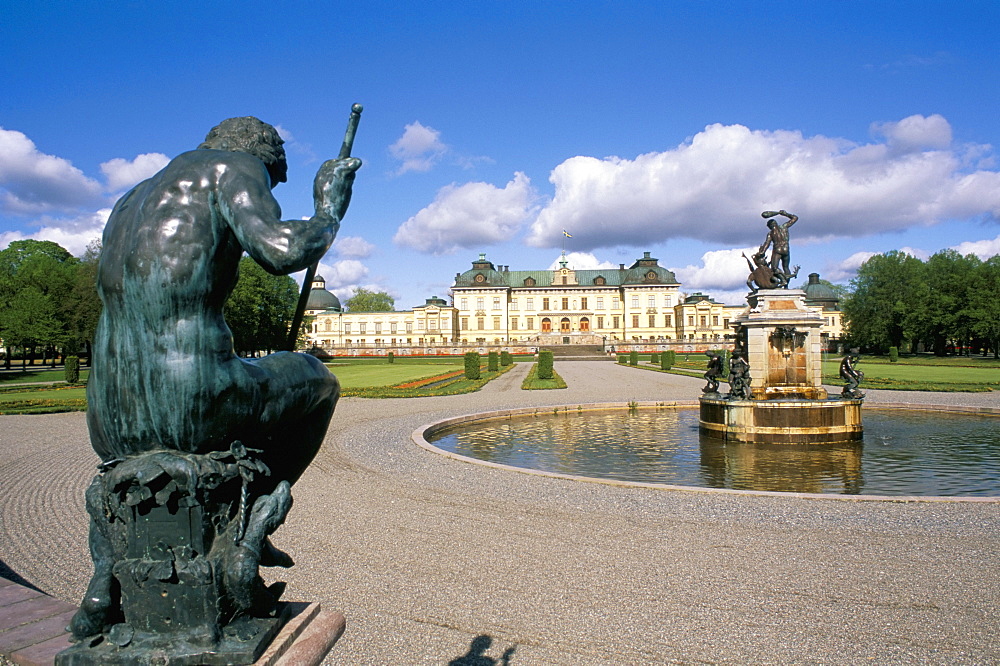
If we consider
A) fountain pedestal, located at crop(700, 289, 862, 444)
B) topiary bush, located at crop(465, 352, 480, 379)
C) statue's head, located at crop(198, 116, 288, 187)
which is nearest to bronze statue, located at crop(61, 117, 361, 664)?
statue's head, located at crop(198, 116, 288, 187)

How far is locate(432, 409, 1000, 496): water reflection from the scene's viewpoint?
28.8 feet

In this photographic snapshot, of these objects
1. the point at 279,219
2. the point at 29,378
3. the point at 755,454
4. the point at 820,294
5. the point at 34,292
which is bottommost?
the point at 755,454

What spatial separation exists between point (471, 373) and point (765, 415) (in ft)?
62.0

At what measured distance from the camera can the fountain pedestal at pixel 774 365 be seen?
474 inches

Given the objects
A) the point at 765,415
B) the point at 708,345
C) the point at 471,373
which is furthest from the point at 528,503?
the point at 708,345

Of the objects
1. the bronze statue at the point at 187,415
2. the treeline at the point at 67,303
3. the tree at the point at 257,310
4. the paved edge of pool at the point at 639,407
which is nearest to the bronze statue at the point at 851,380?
the paved edge of pool at the point at 639,407

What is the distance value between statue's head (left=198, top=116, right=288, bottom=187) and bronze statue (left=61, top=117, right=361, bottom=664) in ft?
0.40

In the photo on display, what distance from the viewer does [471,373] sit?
97.8 ft

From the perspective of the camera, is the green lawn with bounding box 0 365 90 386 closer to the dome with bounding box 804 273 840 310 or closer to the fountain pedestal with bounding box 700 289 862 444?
the fountain pedestal with bounding box 700 289 862 444

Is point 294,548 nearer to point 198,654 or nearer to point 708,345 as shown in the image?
point 198,654

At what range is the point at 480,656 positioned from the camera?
3.48 metres

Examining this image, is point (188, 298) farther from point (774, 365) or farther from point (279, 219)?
point (774, 365)

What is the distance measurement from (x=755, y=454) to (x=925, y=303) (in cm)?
5827

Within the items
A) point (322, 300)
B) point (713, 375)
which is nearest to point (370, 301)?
point (322, 300)
